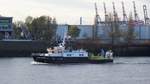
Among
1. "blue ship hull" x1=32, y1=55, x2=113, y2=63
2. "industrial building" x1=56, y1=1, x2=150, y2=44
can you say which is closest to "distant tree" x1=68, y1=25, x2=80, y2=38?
"industrial building" x1=56, y1=1, x2=150, y2=44

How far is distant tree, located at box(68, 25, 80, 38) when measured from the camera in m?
165

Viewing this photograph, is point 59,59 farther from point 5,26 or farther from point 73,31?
point 73,31

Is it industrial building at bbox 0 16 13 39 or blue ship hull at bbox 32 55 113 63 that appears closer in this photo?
blue ship hull at bbox 32 55 113 63

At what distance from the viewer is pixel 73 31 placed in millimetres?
167125

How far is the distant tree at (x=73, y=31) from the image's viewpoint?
165 meters

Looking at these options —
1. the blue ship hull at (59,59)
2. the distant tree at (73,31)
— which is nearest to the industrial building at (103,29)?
the distant tree at (73,31)

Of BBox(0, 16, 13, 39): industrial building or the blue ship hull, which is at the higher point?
BBox(0, 16, 13, 39): industrial building

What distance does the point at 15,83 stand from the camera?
60406mm

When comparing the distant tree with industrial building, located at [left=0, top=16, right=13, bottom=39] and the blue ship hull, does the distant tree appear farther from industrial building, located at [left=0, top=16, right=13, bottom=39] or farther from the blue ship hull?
the blue ship hull

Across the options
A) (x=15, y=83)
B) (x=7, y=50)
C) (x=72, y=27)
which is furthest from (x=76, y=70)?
(x=72, y=27)

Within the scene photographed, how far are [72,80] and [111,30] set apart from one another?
344 ft

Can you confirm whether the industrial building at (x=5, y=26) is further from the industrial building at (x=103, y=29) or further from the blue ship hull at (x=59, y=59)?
the blue ship hull at (x=59, y=59)

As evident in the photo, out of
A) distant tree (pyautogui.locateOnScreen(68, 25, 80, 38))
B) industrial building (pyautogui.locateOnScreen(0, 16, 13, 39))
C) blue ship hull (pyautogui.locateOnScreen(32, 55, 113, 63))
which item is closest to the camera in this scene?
blue ship hull (pyautogui.locateOnScreen(32, 55, 113, 63))

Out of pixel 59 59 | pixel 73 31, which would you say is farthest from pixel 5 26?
pixel 59 59
